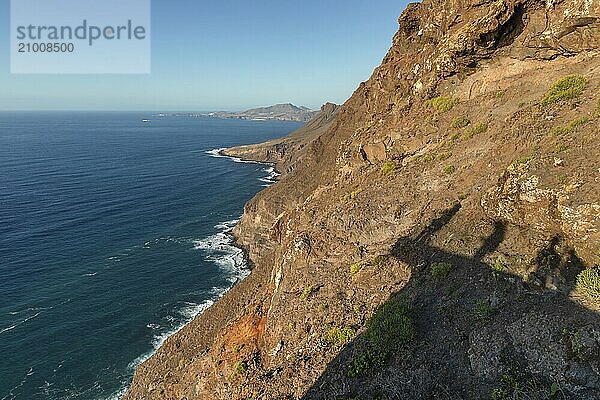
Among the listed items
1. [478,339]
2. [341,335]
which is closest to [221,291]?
[341,335]

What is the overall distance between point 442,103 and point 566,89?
27.3ft

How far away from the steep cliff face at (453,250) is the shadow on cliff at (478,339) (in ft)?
0.15

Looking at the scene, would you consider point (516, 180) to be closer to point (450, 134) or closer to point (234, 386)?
point (450, 134)

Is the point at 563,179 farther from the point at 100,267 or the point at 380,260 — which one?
the point at 100,267

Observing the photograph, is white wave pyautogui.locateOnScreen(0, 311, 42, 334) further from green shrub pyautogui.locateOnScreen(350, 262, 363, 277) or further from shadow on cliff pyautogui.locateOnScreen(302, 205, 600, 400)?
shadow on cliff pyautogui.locateOnScreen(302, 205, 600, 400)

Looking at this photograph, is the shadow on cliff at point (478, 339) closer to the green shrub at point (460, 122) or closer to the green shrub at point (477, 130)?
the green shrub at point (477, 130)

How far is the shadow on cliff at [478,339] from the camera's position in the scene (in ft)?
35.5

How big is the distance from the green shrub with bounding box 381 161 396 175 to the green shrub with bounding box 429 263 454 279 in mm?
10147

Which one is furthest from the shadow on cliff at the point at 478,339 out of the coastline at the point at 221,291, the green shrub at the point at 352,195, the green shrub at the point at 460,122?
the coastline at the point at 221,291

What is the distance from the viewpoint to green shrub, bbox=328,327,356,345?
1574cm

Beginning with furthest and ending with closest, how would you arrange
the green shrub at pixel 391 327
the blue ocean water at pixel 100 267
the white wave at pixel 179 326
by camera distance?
the white wave at pixel 179 326
the blue ocean water at pixel 100 267
the green shrub at pixel 391 327

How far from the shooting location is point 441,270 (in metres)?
15.7

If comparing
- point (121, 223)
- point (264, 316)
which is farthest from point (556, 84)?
point (121, 223)

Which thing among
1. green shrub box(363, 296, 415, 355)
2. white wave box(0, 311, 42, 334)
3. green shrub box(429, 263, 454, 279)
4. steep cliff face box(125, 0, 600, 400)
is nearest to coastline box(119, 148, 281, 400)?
steep cliff face box(125, 0, 600, 400)
